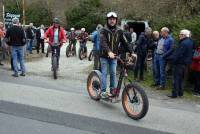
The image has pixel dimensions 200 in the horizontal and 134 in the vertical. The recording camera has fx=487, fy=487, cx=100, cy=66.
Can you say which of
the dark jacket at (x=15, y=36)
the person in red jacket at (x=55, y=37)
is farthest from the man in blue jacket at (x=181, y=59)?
the dark jacket at (x=15, y=36)

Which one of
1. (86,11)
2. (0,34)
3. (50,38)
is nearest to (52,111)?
(50,38)

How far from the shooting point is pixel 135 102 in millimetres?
9273

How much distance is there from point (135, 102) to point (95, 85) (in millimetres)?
1862

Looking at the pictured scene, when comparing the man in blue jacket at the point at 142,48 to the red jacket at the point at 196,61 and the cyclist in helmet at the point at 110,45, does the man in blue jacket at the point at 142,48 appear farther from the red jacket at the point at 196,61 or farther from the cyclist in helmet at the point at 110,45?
the cyclist in helmet at the point at 110,45

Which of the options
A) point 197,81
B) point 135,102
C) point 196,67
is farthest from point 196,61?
point 135,102

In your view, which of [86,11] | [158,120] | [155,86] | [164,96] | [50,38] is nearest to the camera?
[158,120]

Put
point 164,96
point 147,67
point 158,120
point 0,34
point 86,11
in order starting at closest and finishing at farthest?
point 158,120 < point 164,96 < point 147,67 < point 0,34 < point 86,11

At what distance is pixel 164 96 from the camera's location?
12812 millimetres

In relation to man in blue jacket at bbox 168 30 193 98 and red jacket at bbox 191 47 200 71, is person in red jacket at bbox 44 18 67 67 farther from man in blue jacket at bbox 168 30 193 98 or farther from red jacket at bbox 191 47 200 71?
red jacket at bbox 191 47 200 71

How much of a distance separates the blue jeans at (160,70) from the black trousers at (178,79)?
3.88ft

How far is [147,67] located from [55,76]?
3.84 m

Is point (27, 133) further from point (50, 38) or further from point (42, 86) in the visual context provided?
point (50, 38)

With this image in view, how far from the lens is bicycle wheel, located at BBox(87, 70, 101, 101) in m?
10.8

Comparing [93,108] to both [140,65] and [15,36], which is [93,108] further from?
[15,36]
